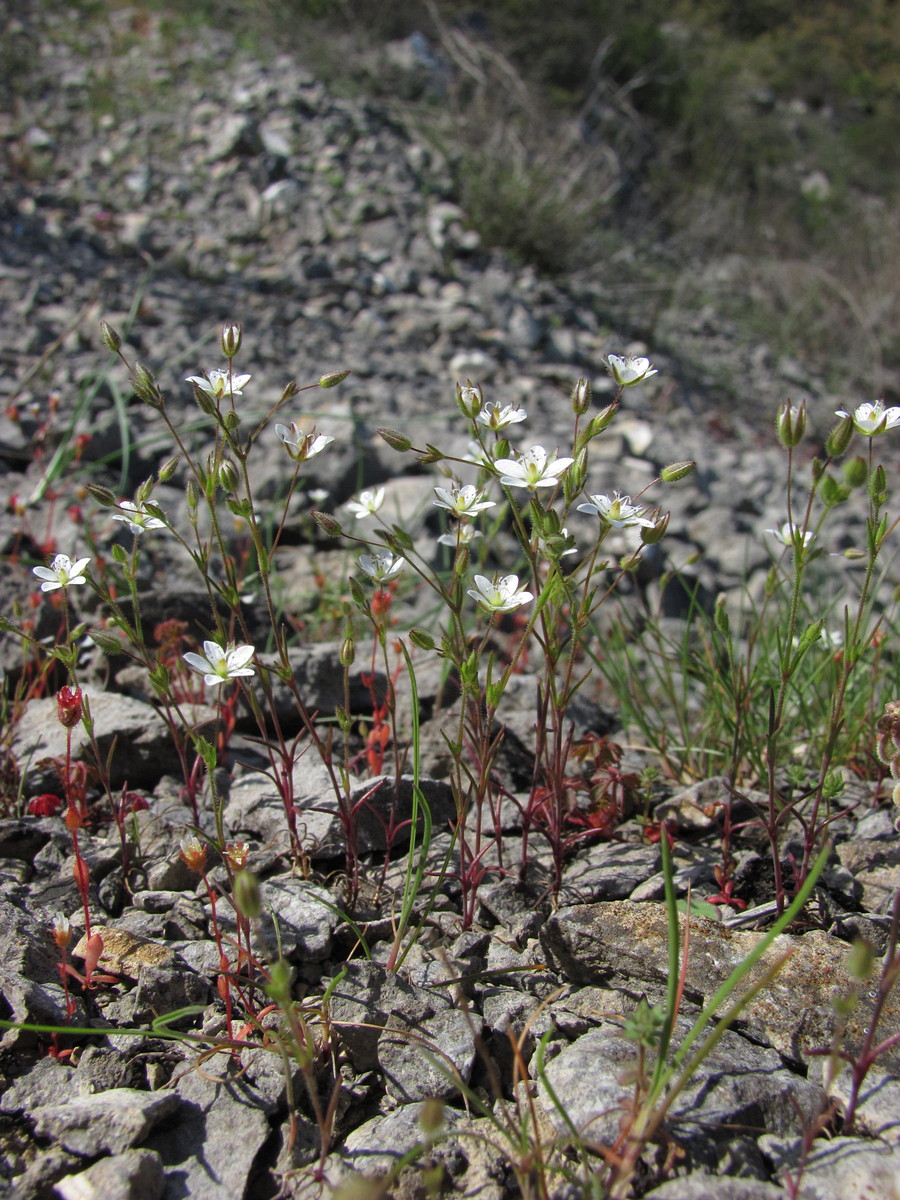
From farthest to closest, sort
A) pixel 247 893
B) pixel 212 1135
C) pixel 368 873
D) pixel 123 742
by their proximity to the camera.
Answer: pixel 123 742, pixel 368 873, pixel 212 1135, pixel 247 893

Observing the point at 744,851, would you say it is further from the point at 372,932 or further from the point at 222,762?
the point at 222,762

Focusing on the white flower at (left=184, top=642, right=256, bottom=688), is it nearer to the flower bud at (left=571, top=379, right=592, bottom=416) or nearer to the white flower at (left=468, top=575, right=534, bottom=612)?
the white flower at (left=468, top=575, right=534, bottom=612)

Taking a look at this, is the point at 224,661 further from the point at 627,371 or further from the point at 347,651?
the point at 627,371

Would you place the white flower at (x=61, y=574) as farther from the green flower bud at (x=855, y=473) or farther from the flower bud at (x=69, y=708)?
the green flower bud at (x=855, y=473)

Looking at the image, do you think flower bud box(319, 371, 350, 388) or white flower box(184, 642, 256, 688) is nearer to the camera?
white flower box(184, 642, 256, 688)

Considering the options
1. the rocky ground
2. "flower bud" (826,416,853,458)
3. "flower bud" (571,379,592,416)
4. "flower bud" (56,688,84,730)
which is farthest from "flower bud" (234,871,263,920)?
"flower bud" (826,416,853,458)

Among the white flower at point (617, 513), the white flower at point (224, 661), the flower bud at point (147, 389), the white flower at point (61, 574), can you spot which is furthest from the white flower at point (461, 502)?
the white flower at point (61, 574)

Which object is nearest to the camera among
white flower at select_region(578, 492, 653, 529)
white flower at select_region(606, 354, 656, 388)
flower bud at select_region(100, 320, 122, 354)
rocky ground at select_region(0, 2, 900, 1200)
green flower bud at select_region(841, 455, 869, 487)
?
rocky ground at select_region(0, 2, 900, 1200)

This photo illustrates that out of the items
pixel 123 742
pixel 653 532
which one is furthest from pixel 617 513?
pixel 123 742
